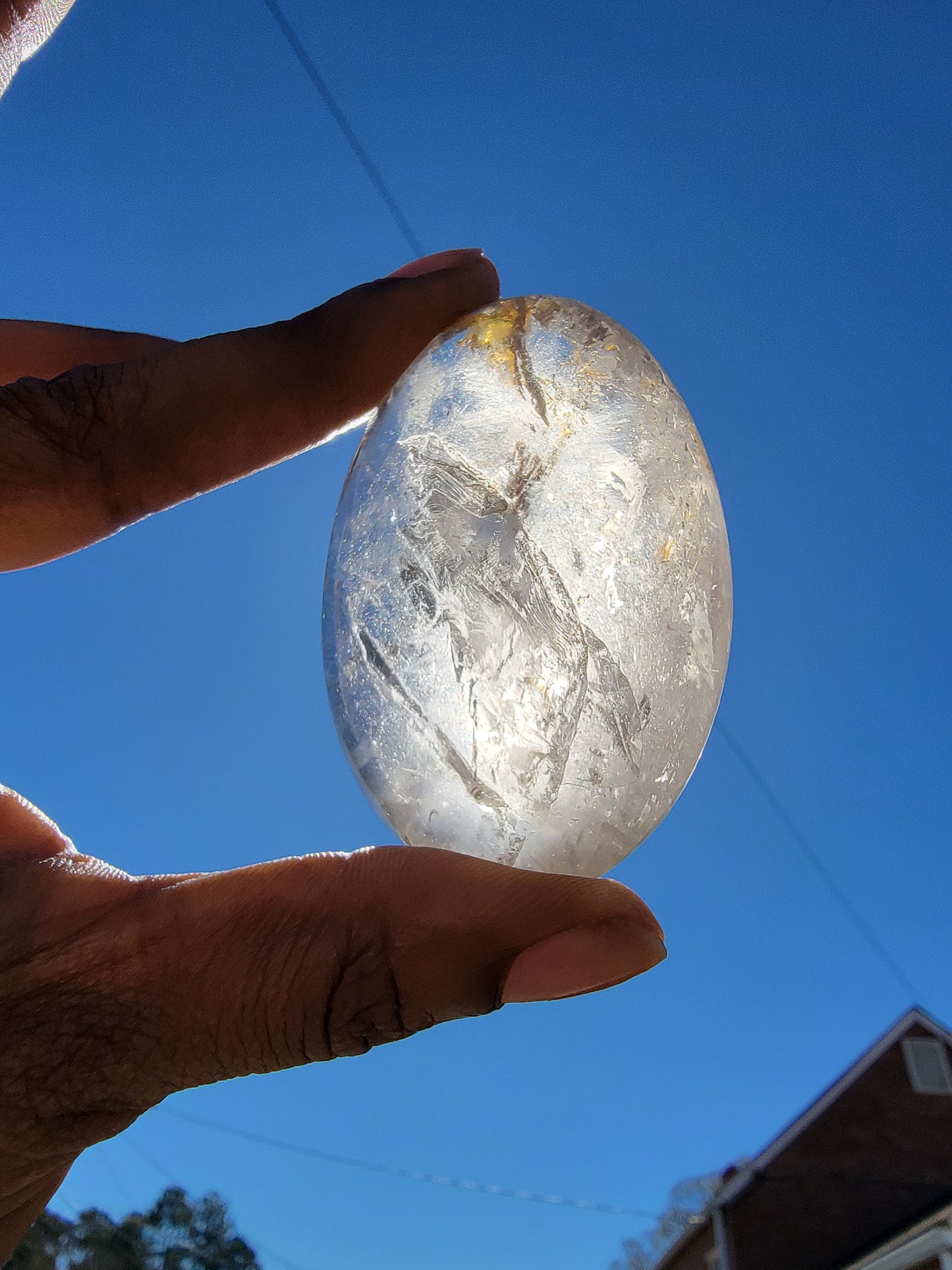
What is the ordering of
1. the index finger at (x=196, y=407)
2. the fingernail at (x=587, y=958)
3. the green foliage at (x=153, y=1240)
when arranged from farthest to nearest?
the green foliage at (x=153, y=1240)
the index finger at (x=196, y=407)
the fingernail at (x=587, y=958)

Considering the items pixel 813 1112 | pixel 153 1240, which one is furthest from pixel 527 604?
pixel 153 1240

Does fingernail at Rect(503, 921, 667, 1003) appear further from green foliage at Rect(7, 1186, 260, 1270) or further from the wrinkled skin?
green foliage at Rect(7, 1186, 260, 1270)

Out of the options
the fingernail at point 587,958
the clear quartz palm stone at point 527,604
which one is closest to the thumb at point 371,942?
the fingernail at point 587,958

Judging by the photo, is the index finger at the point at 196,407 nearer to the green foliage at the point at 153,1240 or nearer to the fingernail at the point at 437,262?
the fingernail at the point at 437,262

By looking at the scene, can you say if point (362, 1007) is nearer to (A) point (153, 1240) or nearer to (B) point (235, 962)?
(B) point (235, 962)

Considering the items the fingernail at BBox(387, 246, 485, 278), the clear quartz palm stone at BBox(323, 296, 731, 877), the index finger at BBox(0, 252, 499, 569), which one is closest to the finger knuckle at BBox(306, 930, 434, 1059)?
the clear quartz palm stone at BBox(323, 296, 731, 877)

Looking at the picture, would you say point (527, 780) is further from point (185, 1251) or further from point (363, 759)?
point (185, 1251)
